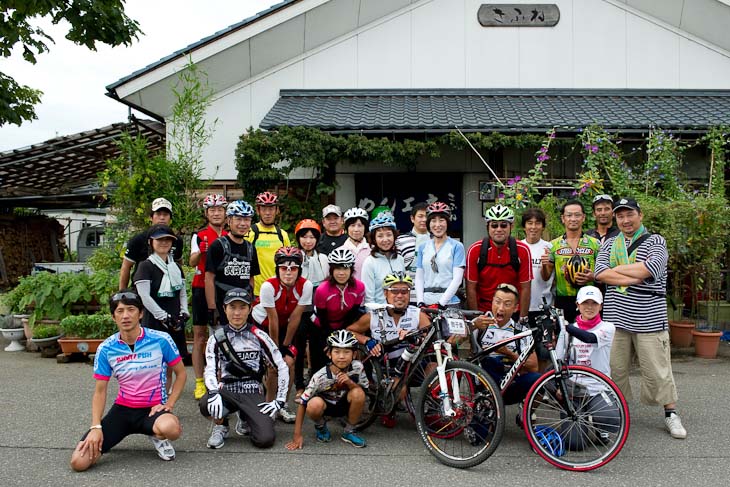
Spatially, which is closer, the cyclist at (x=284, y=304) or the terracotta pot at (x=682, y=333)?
Answer: the cyclist at (x=284, y=304)

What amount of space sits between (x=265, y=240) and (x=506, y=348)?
99.4 inches

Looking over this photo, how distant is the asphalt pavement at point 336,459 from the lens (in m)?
3.89

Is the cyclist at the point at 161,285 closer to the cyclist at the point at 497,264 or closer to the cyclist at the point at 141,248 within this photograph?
the cyclist at the point at 141,248

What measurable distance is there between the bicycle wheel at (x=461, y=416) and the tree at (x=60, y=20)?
6627 mm

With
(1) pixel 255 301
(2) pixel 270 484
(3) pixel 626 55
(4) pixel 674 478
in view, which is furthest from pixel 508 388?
(3) pixel 626 55

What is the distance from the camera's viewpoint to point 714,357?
739cm

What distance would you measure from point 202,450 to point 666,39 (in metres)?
11.0

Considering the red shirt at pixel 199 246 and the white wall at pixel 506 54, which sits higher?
the white wall at pixel 506 54

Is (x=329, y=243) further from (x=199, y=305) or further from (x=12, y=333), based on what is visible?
(x=12, y=333)

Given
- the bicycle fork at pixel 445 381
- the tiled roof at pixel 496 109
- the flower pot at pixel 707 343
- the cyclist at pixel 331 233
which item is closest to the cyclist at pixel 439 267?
the bicycle fork at pixel 445 381

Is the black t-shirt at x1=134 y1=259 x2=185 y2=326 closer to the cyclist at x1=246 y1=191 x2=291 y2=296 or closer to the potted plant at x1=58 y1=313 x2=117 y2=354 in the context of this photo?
the cyclist at x1=246 y1=191 x2=291 y2=296

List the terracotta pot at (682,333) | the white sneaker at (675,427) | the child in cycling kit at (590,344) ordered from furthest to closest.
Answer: the terracotta pot at (682,333) < the white sneaker at (675,427) < the child in cycling kit at (590,344)

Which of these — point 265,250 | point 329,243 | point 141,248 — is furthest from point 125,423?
point 329,243

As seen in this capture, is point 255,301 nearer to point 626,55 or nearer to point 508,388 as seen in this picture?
point 508,388
